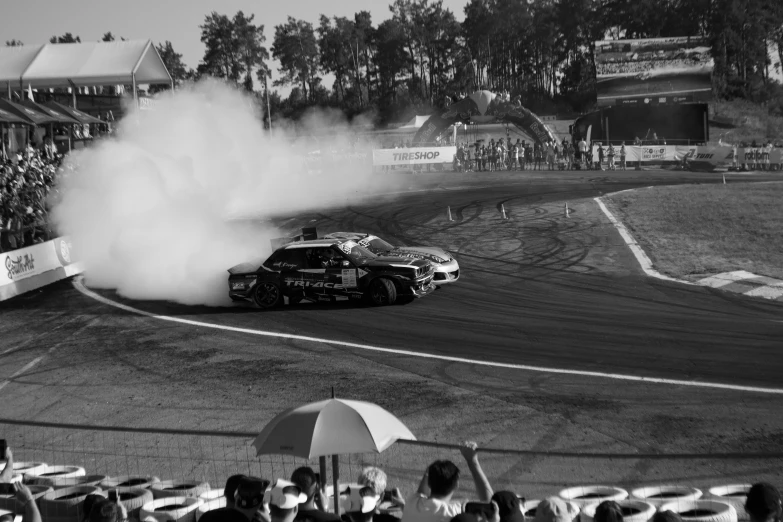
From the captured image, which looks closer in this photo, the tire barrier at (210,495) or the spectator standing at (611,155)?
the tire barrier at (210,495)

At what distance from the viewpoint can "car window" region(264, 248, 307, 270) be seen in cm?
1650

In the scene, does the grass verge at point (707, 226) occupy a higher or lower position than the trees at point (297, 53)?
lower

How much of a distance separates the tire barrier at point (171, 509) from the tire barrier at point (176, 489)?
0.29 metres

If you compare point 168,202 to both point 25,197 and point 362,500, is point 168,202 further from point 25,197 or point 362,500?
point 362,500

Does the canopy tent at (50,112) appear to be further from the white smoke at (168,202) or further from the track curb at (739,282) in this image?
the track curb at (739,282)

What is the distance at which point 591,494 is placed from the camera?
20.9 feet

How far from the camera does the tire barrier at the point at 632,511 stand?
5.66 metres

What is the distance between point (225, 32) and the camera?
83750mm

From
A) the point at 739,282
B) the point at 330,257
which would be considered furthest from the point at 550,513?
the point at 739,282

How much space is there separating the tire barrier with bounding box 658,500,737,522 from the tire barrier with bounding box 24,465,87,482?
5.00 metres

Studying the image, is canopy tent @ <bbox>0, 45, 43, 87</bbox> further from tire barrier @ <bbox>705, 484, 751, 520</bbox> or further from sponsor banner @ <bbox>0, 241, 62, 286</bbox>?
tire barrier @ <bbox>705, 484, 751, 520</bbox>

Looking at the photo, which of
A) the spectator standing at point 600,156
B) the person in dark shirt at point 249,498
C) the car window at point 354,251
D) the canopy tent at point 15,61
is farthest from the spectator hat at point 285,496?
the canopy tent at point 15,61

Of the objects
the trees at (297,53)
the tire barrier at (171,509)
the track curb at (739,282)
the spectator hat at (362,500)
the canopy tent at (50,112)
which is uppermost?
the trees at (297,53)

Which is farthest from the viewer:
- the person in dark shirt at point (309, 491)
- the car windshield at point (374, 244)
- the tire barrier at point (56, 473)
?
the car windshield at point (374, 244)
